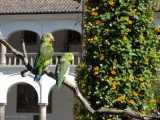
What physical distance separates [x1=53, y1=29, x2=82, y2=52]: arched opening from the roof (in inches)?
88.9

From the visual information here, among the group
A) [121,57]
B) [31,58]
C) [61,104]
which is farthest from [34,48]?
[121,57]

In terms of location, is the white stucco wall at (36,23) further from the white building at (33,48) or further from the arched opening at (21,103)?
the arched opening at (21,103)

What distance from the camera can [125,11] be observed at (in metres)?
4.68

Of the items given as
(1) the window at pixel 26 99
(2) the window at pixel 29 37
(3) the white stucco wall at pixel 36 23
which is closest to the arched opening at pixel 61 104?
(1) the window at pixel 26 99

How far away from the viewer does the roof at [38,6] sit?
18.4 meters

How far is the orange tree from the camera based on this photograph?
182 inches

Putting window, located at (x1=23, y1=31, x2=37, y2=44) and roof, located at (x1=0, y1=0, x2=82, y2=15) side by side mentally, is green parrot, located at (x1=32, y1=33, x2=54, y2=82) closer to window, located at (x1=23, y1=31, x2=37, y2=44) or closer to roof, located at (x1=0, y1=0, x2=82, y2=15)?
roof, located at (x1=0, y1=0, x2=82, y2=15)

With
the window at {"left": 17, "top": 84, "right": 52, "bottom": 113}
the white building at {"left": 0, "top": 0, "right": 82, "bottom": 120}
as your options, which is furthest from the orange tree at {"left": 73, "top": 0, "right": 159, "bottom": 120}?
the window at {"left": 17, "top": 84, "right": 52, "bottom": 113}

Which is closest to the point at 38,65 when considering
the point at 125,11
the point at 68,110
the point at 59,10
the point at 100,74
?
the point at 100,74

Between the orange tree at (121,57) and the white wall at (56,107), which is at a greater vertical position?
the orange tree at (121,57)

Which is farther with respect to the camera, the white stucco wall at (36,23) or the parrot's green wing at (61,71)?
the white stucco wall at (36,23)

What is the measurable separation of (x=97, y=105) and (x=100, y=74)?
0.39 m

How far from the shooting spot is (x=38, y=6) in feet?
63.1

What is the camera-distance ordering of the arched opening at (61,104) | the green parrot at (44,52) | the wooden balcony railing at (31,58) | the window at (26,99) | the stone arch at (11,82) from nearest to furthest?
1. the green parrot at (44,52)
2. the wooden balcony railing at (31,58)
3. the stone arch at (11,82)
4. the arched opening at (61,104)
5. the window at (26,99)
